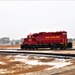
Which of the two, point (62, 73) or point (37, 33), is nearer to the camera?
Result: point (62, 73)

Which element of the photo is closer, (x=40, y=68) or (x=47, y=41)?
(x=40, y=68)

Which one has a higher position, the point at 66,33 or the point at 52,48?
the point at 66,33

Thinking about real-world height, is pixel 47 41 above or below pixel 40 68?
above

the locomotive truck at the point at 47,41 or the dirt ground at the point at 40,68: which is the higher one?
the locomotive truck at the point at 47,41

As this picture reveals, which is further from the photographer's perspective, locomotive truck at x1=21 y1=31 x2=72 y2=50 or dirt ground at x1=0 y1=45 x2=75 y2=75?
locomotive truck at x1=21 y1=31 x2=72 y2=50

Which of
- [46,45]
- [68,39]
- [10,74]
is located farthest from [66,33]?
[10,74]

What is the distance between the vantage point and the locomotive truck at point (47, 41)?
5147cm

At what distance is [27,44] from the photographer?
5409cm

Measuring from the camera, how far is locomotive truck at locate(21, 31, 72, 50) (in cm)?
5147

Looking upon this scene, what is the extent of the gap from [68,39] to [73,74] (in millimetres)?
36214

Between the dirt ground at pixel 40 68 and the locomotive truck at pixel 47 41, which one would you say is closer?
the dirt ground at pixel 40 68

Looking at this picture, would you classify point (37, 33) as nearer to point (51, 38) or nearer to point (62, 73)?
point (51, 38)

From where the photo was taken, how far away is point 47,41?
52.8 meters

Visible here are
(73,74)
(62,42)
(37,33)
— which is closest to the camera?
(73,74)
